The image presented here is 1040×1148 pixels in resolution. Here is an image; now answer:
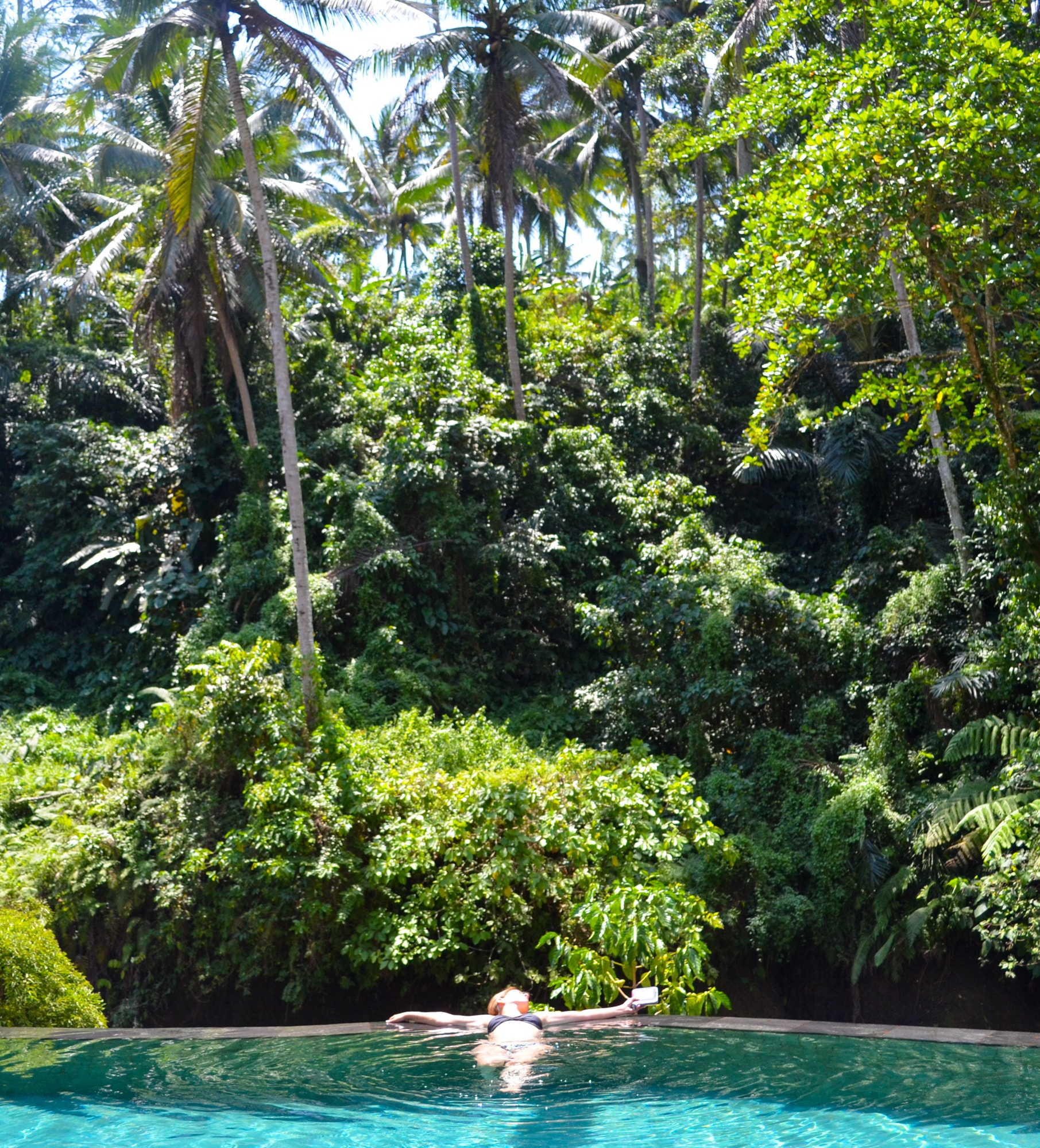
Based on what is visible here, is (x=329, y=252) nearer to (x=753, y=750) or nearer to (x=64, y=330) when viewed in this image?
(x=64, y=330)

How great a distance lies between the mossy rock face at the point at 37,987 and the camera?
8.84 meters

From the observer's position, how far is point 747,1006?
1129 centimetres

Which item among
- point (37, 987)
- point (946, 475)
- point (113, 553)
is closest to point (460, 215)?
point (113, 553)

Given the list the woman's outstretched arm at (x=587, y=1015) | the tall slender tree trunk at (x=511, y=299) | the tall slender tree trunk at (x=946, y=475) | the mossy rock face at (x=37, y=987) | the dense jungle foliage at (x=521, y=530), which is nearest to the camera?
the woman's outstretched arm at (x=587, y=1015)

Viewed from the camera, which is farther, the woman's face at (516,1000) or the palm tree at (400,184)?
the palm tree at (400,184)

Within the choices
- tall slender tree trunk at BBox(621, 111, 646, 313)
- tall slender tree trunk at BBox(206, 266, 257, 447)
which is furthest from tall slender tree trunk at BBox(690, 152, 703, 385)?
tall slender tree trunk at BBox(206, 266, 257, 447)

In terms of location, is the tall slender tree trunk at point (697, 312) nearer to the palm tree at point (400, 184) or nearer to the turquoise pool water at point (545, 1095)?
the palm tree at point (400, 184)

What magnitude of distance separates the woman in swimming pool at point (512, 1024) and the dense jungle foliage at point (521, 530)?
86cm

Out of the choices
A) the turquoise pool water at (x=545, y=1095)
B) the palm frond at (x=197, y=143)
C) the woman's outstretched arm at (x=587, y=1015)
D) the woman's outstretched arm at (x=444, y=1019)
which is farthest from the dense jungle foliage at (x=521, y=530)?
the turquoise pool water at (x=545, y=1095)

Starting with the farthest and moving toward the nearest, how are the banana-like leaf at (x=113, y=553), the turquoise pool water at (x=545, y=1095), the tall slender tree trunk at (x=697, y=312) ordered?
the tall slender tree trunk at (x=697, y=312) → the banana-like leaf at (x=113, y=553) → the turquoise pool water at (x=545, y=1095)

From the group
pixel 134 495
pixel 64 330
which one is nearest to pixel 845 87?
pixel 134 495

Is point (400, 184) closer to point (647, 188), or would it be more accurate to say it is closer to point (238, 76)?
point (647, 188)

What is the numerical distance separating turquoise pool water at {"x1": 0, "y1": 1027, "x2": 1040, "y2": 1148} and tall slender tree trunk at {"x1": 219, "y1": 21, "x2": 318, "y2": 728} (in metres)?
5.68

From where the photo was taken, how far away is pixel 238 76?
42.7 ft
